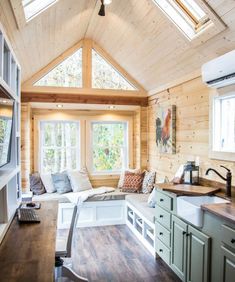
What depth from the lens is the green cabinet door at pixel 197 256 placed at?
2355mm

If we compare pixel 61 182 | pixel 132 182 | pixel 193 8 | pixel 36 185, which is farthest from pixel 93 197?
pixel 193 8

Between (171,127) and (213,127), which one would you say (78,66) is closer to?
(171,127)

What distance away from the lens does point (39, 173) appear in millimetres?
5176

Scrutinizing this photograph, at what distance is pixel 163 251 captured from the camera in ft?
10.6

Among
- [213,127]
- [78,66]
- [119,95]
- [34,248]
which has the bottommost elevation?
[34,248]

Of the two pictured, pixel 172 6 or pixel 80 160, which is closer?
pixel 172 6

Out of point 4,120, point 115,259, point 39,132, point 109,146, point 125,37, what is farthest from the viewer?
point 109,146

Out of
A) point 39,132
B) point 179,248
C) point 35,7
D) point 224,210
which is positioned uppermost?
point 35,7

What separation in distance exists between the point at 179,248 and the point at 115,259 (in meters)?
1.00

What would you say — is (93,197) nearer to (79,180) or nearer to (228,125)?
(79,180)

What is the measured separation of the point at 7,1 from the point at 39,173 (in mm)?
3516

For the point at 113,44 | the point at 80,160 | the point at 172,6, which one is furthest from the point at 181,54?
the point at 80,160

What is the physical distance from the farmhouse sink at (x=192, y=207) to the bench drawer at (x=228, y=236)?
312 mm

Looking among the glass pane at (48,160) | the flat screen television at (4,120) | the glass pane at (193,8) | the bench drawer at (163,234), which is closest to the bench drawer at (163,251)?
the bench drawer at (163,234)
